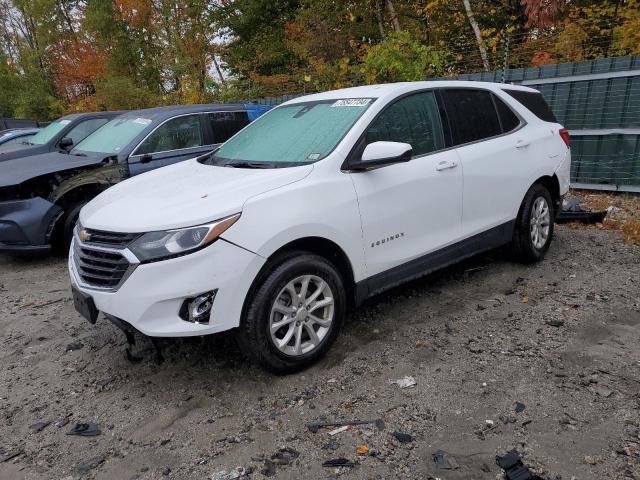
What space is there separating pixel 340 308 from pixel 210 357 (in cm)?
99

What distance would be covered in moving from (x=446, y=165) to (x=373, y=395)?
1.89 m

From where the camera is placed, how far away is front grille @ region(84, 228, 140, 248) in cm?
278

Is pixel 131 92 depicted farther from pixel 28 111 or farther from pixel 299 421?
pixel 299 421

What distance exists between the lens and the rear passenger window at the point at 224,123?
6826mm

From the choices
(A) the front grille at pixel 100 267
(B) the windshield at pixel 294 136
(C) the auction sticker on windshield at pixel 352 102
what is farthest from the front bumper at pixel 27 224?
(C) the auction sticker on windshield at pixel 352 102

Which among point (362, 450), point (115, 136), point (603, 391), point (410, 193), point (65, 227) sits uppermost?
point (115, 136)

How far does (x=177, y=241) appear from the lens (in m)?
2.68

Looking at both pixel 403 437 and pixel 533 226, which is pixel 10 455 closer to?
pixel 403 437

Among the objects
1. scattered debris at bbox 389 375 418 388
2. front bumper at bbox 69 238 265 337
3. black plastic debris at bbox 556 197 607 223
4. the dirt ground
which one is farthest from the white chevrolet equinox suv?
black plastic debris at bbox 556 197 607 223

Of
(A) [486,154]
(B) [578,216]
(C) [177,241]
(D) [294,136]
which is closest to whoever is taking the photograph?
(C) [177,241]

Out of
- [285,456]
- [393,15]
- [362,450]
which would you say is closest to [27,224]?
[285,456]

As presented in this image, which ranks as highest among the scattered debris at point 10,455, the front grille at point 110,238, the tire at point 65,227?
the front grille at point 110,238

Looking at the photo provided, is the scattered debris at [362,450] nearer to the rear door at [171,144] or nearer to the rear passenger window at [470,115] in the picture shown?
the rear passenger window at [470,115]

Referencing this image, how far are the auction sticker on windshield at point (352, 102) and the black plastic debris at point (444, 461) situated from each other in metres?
2.39
